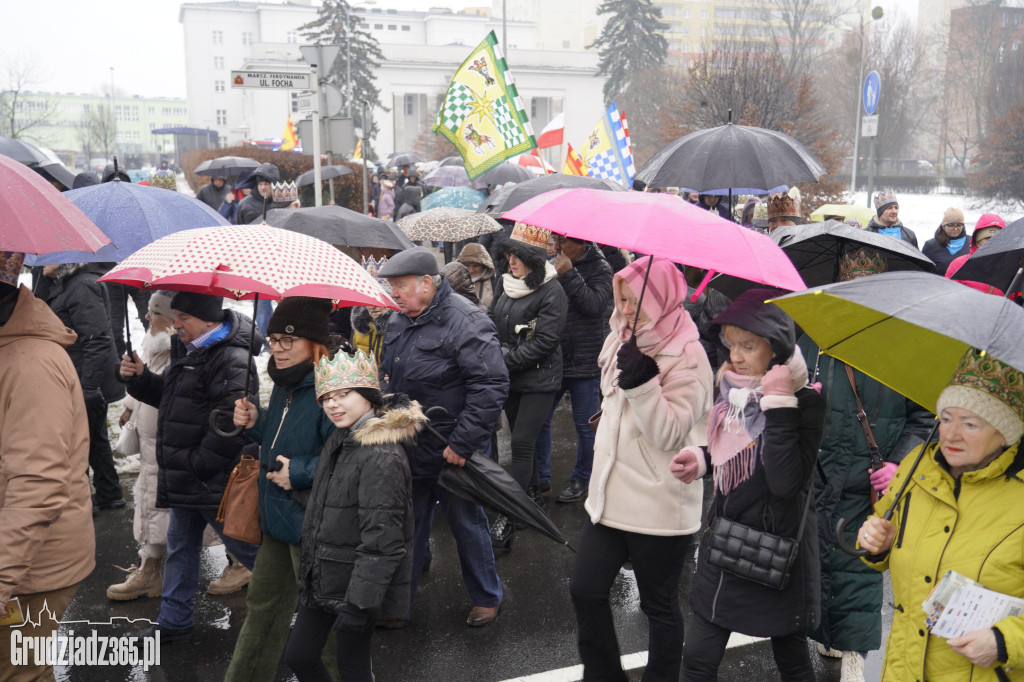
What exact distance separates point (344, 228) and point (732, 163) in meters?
2.52

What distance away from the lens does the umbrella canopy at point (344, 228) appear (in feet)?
18.9

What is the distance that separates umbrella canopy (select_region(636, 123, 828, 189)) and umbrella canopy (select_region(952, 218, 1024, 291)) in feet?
5.54

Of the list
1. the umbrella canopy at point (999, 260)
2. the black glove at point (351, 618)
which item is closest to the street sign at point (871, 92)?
the umbrella canopy at point (999, 260)

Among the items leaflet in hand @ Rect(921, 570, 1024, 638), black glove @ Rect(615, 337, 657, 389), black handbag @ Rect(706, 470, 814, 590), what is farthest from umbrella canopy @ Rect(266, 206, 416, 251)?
leaflet in hand @ Rect(921, 570, 1024, 638)

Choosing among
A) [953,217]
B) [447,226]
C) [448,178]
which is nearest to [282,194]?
[448,178]

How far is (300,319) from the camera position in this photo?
12.7 ft

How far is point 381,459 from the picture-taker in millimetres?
3467

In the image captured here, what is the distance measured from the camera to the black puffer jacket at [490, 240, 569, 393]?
19.6ft

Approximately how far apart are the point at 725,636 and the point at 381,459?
4.96 ft

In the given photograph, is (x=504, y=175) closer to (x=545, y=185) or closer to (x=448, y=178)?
(x=448, y=178)

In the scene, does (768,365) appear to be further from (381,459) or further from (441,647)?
(441,647)

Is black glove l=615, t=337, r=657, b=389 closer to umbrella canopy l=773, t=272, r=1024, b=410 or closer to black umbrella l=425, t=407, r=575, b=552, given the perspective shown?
umbrella canopy l=773, t=272, r=1024, b=410

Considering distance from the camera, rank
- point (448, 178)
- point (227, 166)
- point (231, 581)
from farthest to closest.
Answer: point (227, 166)
point (448, 178)
point (231, 581)

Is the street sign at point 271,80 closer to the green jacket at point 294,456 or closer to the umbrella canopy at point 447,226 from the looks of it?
the umbrella canopy at point 447,226
